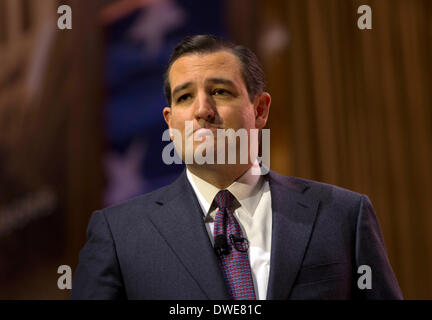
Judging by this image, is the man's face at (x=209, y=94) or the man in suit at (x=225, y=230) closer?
the man in suit at (x=225, y=230)

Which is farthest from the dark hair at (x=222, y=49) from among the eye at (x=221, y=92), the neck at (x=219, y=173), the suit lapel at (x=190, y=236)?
the suit lapel at (x=190, y=236)

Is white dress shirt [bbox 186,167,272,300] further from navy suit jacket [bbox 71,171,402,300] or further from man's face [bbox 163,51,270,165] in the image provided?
man's face [bbox 163,51,270,165]

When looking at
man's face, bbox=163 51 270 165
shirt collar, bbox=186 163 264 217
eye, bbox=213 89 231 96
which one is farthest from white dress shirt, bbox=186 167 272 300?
eye, bbox=213 89 231 96

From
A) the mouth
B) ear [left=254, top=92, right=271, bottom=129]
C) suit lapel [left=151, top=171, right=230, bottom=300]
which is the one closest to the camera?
suit lapel [left=151, top=171, right=230, bottom=300]

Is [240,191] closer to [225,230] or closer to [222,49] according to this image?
[225,230]

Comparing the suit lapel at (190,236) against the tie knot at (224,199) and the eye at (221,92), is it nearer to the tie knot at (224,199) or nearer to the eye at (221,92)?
the tie knot at (224,199)

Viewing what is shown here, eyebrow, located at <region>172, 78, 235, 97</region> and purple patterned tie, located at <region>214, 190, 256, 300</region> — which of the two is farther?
eyebrow, located at <region>172, 78, 235, 97</region>

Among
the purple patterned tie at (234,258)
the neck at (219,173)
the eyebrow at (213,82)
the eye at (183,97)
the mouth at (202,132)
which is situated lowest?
the purple patterned tie at (234,258)

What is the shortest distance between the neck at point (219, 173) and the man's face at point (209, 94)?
0.25 ft

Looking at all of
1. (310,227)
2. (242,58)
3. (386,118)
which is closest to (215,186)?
(310,227)

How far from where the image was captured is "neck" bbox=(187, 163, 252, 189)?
136 cm

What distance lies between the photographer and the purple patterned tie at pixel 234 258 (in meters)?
1.17

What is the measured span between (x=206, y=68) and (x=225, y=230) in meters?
0.47
